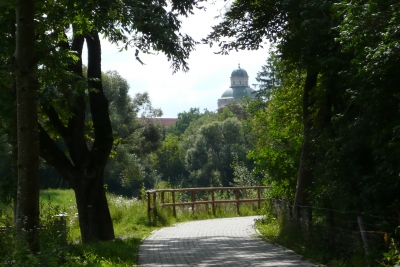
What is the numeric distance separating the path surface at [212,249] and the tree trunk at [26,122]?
3.93m

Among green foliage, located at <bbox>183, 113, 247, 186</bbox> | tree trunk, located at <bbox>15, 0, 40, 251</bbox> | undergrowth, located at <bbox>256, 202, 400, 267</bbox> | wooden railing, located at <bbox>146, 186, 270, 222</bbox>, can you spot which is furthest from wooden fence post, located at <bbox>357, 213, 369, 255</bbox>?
green foliage, located at <bbox>183, 113, 247, 186</bbox>

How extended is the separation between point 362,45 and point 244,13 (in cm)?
780

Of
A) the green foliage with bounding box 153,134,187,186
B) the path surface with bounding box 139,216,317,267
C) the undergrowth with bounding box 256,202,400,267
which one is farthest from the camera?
the green foliage with bounding box 153,134,187,186

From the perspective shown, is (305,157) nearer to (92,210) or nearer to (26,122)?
(92,210)

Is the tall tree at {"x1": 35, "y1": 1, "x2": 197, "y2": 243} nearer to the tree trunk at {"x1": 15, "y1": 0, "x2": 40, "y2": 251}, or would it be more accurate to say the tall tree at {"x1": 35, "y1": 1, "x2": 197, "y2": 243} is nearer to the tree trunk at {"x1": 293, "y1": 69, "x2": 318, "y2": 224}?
the tree trunk at {"x1": 15, "y1": 0, "x2": 40, "y2": 251}

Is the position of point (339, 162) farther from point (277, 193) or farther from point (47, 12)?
point (277, 193)

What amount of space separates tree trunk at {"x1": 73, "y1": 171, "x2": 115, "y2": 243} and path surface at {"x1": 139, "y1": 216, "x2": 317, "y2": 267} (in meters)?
1.34

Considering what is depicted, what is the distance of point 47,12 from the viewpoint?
1387 cm

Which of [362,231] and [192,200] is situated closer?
[362,231]

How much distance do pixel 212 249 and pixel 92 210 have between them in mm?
4512

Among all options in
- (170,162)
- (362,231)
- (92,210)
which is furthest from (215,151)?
(362,231)

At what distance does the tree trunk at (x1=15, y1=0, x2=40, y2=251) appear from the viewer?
1068cm

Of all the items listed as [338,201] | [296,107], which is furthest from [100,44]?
[338,201]

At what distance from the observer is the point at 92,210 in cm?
2012
